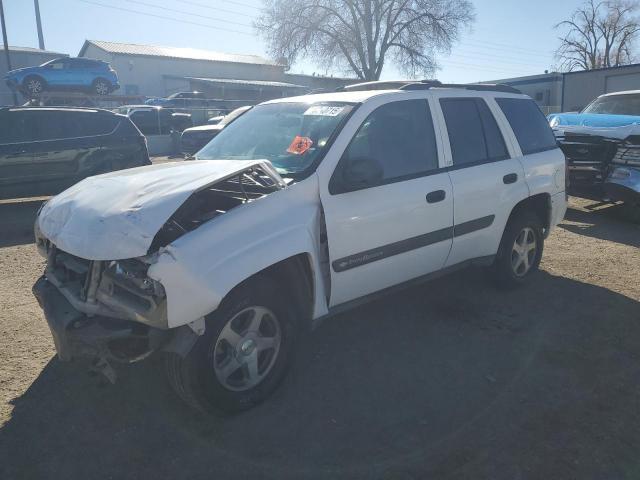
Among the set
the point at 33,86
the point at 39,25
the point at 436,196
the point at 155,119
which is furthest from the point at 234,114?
the point at 39,25

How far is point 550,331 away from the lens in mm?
4211

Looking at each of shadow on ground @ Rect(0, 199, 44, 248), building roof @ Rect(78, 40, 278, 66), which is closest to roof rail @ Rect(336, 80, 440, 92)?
shadow on ground @ Rect(0, 199, 44, 248)

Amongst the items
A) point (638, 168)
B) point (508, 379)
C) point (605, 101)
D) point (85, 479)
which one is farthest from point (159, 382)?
point (605, 101)

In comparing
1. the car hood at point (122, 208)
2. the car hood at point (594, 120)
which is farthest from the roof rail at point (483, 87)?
the car hood at point (594, 120)

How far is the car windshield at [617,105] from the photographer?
392 inches

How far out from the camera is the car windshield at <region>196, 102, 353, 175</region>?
354 centimetres

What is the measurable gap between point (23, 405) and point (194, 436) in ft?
3.84

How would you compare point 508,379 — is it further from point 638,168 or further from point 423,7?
point 423,7

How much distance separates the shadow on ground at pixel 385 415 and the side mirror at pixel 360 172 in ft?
4.31

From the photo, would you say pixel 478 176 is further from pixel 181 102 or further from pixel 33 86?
pixel 181 102

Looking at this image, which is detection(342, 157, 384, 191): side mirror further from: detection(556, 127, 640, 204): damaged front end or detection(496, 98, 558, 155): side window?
detection(556, 127, 640, 204): damaged front end

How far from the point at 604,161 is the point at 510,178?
4399 millimetres

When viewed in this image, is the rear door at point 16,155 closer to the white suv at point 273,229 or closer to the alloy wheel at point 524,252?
the white suv at point 273,229

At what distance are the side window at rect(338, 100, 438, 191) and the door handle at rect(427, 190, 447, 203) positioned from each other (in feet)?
0.59
